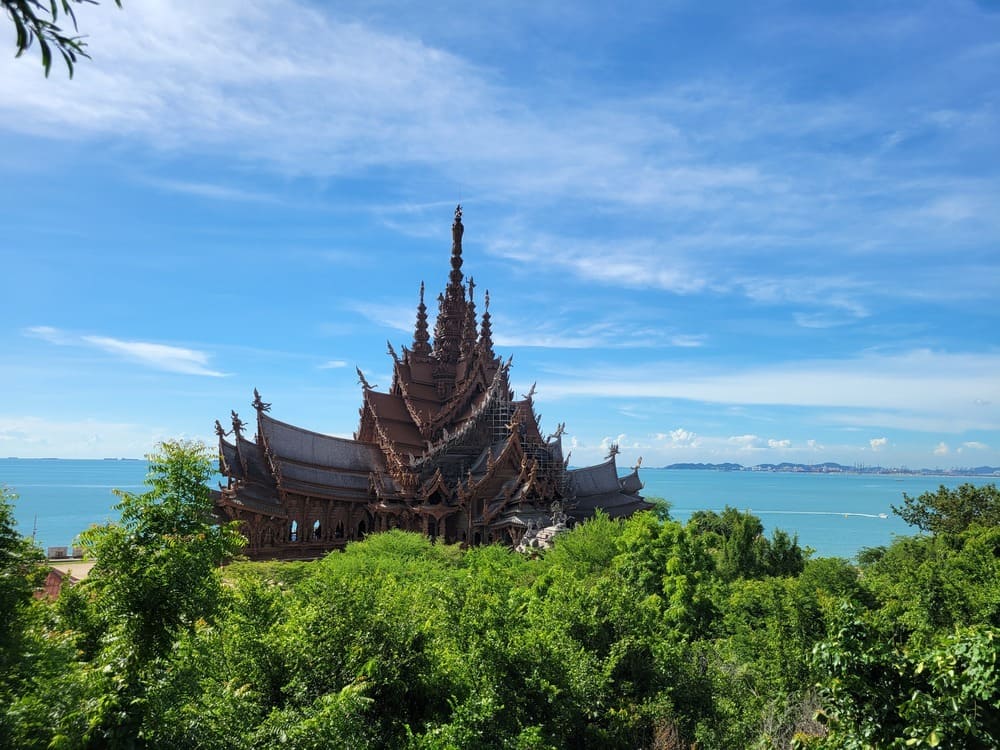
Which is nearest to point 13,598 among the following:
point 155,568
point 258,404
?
point 155,568

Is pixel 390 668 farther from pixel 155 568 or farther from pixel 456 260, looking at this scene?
pixel 456 260

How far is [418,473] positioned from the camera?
3944 cm

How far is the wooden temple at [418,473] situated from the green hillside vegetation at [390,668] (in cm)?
2065

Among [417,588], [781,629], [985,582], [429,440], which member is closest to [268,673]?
[417,588]

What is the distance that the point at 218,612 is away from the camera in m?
9.56

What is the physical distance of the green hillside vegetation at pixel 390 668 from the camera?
776cm

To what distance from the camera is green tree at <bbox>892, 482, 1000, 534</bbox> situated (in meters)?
36.4

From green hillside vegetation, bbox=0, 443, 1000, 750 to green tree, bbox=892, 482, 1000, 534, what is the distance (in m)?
23.5

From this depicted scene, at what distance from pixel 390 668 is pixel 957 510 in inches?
1580

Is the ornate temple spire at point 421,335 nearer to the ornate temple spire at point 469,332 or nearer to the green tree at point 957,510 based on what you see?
the ornate temple spire at point 469,332

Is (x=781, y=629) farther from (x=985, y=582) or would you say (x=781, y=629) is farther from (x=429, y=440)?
(x=429, y=440)

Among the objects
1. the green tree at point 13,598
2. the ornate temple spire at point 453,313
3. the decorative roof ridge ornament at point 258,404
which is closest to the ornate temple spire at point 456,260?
the ornate temple spire at point 453,313

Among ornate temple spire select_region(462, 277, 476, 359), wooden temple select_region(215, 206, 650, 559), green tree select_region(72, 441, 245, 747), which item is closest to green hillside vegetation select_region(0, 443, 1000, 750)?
green tree select_region(72, 441, 245, 747)

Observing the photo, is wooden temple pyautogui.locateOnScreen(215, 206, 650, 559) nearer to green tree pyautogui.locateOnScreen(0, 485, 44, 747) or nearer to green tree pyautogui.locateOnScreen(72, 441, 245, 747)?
green tree pyautogui.locateOnScreen(0, 485, 44, 747)
